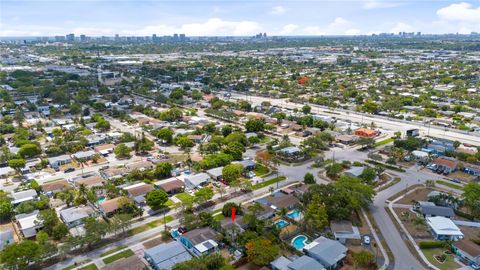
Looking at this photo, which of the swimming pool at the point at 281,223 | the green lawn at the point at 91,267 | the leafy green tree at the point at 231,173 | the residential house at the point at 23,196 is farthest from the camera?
the leafy green tree at the point at 231,173

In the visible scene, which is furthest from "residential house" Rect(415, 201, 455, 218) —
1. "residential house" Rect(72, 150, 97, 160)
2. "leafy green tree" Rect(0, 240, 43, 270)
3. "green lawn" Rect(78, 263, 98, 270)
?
"residential house" Rect(72, 150, 97, 160)

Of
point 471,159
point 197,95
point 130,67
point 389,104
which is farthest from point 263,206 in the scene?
point 130,67

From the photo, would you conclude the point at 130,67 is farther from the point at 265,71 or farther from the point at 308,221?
the point at 308,221

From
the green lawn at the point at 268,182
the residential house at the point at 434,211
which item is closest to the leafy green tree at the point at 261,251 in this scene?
the green lawn at the point at 268,182

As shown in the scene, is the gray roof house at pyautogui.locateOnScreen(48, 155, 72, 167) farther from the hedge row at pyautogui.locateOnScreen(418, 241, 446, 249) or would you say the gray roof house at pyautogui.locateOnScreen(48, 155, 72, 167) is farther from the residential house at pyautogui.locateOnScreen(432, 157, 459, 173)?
the residential house at pyautogui.locateOnScreen(432, 157, 459, 173)

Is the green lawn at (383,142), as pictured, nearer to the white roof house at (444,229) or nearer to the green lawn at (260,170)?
the green lawn at (260,170)

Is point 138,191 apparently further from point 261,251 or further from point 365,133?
point 365,133

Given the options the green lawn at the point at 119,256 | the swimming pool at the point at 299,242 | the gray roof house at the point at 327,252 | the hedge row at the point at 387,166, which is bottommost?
the green lawn at the point at 119,256

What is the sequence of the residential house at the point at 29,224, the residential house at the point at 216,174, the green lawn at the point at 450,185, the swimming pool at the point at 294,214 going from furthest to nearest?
the residential house at the point at 216,174 → the green lawn at the point at 450,185 → the swimming pool at the point at 294,214 → the residential house at the point at 29,224
